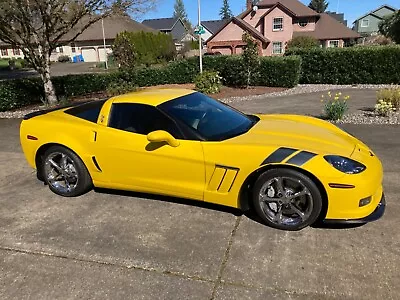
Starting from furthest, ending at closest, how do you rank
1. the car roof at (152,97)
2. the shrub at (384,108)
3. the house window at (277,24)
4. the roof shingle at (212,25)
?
the roof shingle at (212,25) → the house window at (277,24) → the shrub at (384,108) → the car roof at (152,97)

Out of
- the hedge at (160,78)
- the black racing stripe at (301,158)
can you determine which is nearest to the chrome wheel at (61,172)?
the black racing stripe at (301,158)

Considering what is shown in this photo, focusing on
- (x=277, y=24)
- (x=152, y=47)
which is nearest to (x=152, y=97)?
(x=152, y=47)

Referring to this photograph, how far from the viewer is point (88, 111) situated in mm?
4004

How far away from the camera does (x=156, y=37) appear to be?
3600 cm

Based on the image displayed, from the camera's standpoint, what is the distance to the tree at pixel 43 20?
982cm

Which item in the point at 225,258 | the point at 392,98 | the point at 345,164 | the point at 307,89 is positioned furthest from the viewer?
the point at 307,89

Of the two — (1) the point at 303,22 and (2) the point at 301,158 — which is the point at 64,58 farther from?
(2) the point at 301,158

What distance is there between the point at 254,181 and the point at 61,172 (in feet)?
7.88

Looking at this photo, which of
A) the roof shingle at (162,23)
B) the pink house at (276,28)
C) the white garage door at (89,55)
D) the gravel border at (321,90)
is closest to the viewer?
the gravel border at (321,90)

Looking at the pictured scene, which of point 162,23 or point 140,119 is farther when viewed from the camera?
point 162,23

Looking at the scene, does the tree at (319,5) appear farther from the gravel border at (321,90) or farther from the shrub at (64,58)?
the gravel border at (321,90)

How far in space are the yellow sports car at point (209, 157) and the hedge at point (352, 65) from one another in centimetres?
1265

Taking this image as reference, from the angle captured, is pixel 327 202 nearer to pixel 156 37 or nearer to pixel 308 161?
pixel 308 161

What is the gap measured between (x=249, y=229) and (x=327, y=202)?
0.77m
